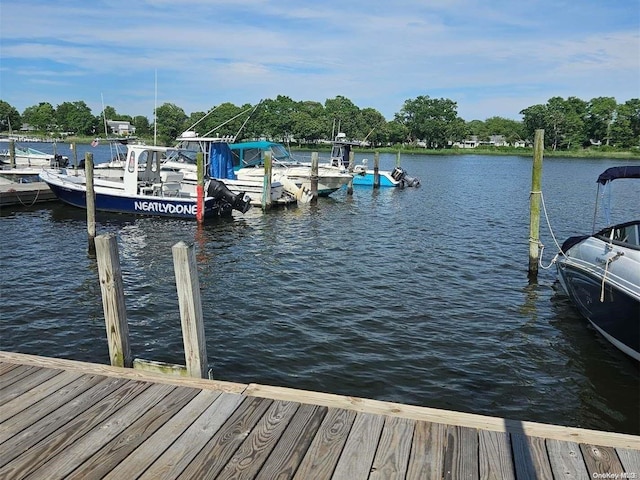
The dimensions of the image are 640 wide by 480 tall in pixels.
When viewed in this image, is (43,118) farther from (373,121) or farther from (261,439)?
(261,439)

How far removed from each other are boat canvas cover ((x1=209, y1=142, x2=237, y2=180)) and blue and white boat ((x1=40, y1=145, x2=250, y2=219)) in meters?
2.58

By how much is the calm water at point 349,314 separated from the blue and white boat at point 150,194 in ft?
2.00

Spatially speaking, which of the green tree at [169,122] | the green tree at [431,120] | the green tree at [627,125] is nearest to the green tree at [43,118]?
the green tree at [169,122]

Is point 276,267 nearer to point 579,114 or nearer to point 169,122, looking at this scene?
point 169,122

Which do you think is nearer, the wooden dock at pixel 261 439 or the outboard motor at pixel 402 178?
the wooden dock at pixel 261 439

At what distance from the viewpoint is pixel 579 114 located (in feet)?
398

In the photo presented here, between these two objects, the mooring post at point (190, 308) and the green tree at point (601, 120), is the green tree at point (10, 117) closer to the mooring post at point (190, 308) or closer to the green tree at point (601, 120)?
the green tree at point (601, 120)

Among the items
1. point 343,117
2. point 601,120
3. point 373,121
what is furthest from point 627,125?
point 343,117

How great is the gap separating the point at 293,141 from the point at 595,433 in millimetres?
117080

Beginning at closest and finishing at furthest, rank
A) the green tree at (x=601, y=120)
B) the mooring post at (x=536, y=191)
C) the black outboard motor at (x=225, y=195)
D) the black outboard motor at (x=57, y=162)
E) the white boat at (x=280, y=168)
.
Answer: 1. the mooring post at (x=536, y=191)
2. the black outboard motor at (x=225, y=195)
3. the white boat at (x=280, y=168)
4. the black outboard motor at (x=57, y=162)
5. the green tree at (x=601, y=120)

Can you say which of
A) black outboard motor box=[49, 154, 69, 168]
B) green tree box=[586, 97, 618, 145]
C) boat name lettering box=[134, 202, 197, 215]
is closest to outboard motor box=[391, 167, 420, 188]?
boat name lettering box=[134, 202, 197, 215]

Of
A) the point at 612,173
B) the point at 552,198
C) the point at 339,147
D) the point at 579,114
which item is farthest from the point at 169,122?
the point at 579,114

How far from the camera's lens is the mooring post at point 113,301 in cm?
525

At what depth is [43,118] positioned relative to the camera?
140m
